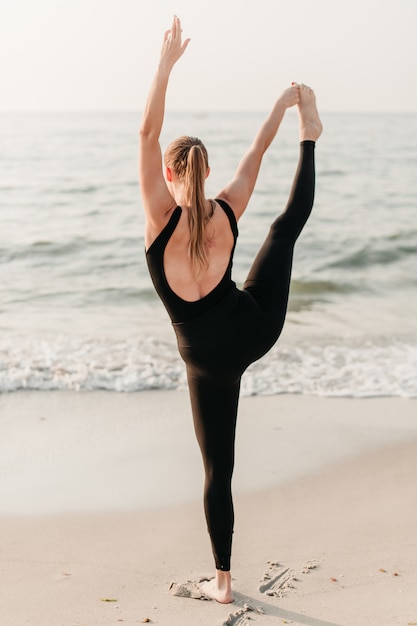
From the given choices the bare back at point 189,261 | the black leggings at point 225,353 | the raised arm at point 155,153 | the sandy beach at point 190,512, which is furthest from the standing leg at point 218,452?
the raised arm at point 155,153

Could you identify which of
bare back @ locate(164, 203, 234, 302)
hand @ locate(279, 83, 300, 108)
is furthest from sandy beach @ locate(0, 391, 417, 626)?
hand @ locate(279, 83, 300, 108)

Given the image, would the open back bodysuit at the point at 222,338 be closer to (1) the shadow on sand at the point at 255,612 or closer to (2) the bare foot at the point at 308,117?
(1) the shadow on sand at the point at 255,612

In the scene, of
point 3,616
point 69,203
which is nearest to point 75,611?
point 3,616

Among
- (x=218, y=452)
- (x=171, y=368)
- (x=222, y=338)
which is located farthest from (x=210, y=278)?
(x=171, y=368)

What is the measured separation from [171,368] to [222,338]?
3.75 m

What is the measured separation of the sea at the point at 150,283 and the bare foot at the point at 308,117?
114 inches

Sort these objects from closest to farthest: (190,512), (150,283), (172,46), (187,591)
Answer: (172,46) → (187,591) → (190,512) → (150,283)

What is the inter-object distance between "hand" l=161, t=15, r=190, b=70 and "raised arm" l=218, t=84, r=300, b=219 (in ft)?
1.74

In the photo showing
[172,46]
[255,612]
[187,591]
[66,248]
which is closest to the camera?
[172,46]

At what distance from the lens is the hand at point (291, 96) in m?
3.39

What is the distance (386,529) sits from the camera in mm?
3736

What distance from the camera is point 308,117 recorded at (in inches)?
135

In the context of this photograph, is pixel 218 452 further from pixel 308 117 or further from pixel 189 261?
pixel 308 117

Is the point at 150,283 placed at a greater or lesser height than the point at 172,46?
lesser
